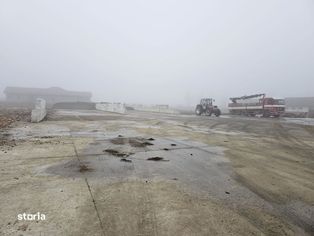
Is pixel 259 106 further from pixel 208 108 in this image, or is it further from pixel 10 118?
pixel 10 118

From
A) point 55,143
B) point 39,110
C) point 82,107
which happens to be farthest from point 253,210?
point 82,107

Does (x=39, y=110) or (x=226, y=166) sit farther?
(x=39, y=110)

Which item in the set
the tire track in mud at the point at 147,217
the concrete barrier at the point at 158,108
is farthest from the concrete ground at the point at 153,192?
the concrete barrier at the point at 158,108

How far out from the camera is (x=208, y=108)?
38.2 meters

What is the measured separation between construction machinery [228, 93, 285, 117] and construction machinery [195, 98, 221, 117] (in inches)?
259

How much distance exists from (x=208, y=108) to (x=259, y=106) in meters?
7.94

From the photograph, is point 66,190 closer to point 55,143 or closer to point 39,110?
point 55,143

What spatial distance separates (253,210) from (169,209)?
161cm

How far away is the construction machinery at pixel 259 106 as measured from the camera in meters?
36.6

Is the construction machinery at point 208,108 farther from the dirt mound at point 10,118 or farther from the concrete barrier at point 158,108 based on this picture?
the dirt mound at point 10,118

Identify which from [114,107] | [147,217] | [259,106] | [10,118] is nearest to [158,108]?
[114,107]

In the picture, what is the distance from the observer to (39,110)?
2020 cm

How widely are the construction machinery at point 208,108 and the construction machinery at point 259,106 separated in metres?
6.58

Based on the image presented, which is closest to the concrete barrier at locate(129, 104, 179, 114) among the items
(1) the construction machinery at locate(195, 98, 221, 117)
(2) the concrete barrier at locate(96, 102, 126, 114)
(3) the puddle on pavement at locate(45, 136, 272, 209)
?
(1) the construction machinery at locate(195, 98, 221, 117)
